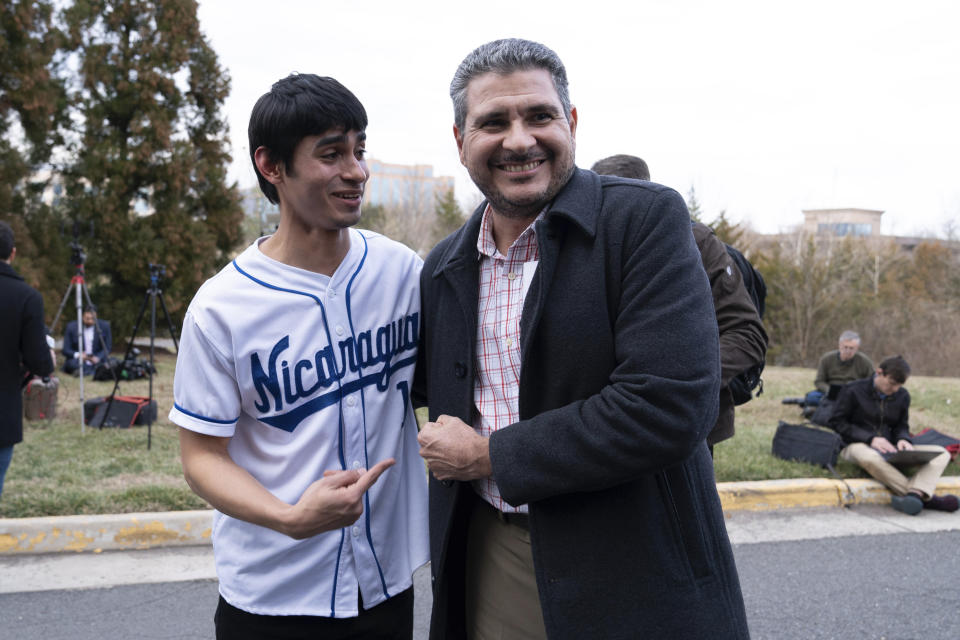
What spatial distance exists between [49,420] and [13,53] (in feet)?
28.4

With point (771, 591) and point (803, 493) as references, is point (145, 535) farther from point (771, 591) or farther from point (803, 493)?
point (803, 493)

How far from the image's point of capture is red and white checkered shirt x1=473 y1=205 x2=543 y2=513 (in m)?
1.77

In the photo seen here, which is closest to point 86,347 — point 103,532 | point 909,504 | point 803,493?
point 103,532

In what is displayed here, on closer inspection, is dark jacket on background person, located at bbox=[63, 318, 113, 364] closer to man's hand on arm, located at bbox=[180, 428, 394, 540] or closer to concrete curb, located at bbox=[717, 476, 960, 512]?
concrete curb, located at bbox=[717, 476, 960, 512]

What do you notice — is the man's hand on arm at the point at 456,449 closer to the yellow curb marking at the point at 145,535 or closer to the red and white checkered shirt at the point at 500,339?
the red and white checkered shirt at the point at 500,339

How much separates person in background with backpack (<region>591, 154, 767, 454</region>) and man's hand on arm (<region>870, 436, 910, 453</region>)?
11.8ft

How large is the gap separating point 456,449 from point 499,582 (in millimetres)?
471

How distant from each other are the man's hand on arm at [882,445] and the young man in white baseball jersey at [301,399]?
576 centimetres

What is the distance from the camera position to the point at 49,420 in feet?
27.9

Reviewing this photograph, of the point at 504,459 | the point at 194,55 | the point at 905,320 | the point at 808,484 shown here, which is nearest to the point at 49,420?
the point at 808,484

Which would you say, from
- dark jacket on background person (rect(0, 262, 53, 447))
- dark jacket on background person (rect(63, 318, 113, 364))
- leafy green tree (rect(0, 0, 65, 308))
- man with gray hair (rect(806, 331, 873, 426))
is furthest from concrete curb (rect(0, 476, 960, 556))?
leafy green tree (rect(0, 0, 65, 308))

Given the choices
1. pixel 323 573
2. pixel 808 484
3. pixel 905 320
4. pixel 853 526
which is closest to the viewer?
pixel 323 573

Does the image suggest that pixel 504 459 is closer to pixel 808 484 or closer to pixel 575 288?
pixel 575 288

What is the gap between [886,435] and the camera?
6926mm
